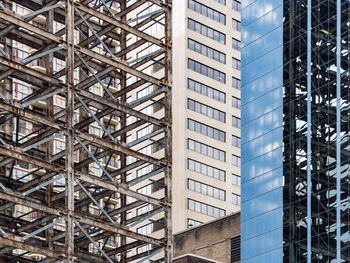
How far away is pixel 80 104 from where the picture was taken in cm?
6347

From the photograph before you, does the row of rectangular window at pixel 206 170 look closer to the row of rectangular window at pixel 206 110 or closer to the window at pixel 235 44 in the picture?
the row of rectangular window at pixel 206 110

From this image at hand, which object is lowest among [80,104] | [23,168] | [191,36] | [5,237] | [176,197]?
[5,237]

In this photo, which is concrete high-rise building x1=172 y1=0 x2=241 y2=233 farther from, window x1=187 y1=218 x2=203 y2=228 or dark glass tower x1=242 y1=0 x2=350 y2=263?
dark glass tower x1=242 y1=0 x2=350 y2=263

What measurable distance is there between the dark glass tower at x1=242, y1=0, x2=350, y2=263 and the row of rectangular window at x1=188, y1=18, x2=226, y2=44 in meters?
31.5

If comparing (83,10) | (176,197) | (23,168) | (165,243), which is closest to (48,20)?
(83,10)

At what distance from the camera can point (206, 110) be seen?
140 m

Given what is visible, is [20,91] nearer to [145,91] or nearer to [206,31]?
[145,91]

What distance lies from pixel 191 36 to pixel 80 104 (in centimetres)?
7874

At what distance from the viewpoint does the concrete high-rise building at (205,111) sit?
441ft

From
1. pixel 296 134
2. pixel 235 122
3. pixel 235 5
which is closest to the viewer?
pixel 296 134

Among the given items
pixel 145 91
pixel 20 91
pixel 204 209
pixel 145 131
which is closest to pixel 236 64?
pixel 145 91

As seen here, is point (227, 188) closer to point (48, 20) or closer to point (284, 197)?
point (284, 197)

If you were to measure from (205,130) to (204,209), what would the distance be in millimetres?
10537

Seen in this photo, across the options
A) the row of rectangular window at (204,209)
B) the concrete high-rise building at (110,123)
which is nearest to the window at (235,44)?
the concrete high-rise building at (110,123)
